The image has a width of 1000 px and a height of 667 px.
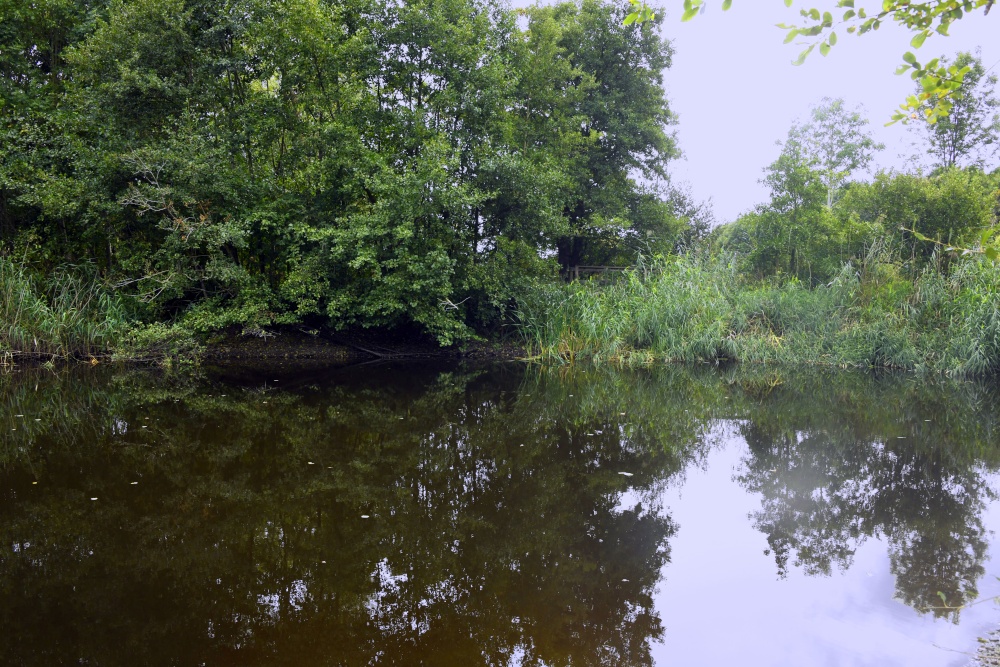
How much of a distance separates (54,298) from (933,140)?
23.9 m

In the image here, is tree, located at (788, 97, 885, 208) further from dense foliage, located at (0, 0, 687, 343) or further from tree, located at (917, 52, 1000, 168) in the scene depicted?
dense foliage, located at (0, 0, 687, 343)

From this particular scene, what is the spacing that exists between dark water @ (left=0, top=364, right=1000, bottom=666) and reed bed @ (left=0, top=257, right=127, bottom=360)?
9.79ft

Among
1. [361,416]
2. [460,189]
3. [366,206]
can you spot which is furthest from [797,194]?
[361,416]

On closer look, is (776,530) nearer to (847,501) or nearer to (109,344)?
(847,501)

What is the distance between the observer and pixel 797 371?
12.2m

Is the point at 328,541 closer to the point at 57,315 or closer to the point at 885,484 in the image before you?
the point at 885,484

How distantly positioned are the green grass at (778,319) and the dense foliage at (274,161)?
195cm

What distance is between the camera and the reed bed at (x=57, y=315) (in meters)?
10.8

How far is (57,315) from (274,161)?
196 inches

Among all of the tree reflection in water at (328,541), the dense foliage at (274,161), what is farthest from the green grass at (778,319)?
the tree reflection in water at (328,541)

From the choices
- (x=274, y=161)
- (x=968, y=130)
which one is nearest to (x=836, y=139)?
(x=968, y=130)

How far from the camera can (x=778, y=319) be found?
13.6m

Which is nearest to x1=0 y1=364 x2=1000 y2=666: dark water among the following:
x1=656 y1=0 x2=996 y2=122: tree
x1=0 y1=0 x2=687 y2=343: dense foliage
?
x1=656 y1=0 x2=996 y2=122: tree

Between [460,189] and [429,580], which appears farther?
[460,189]
